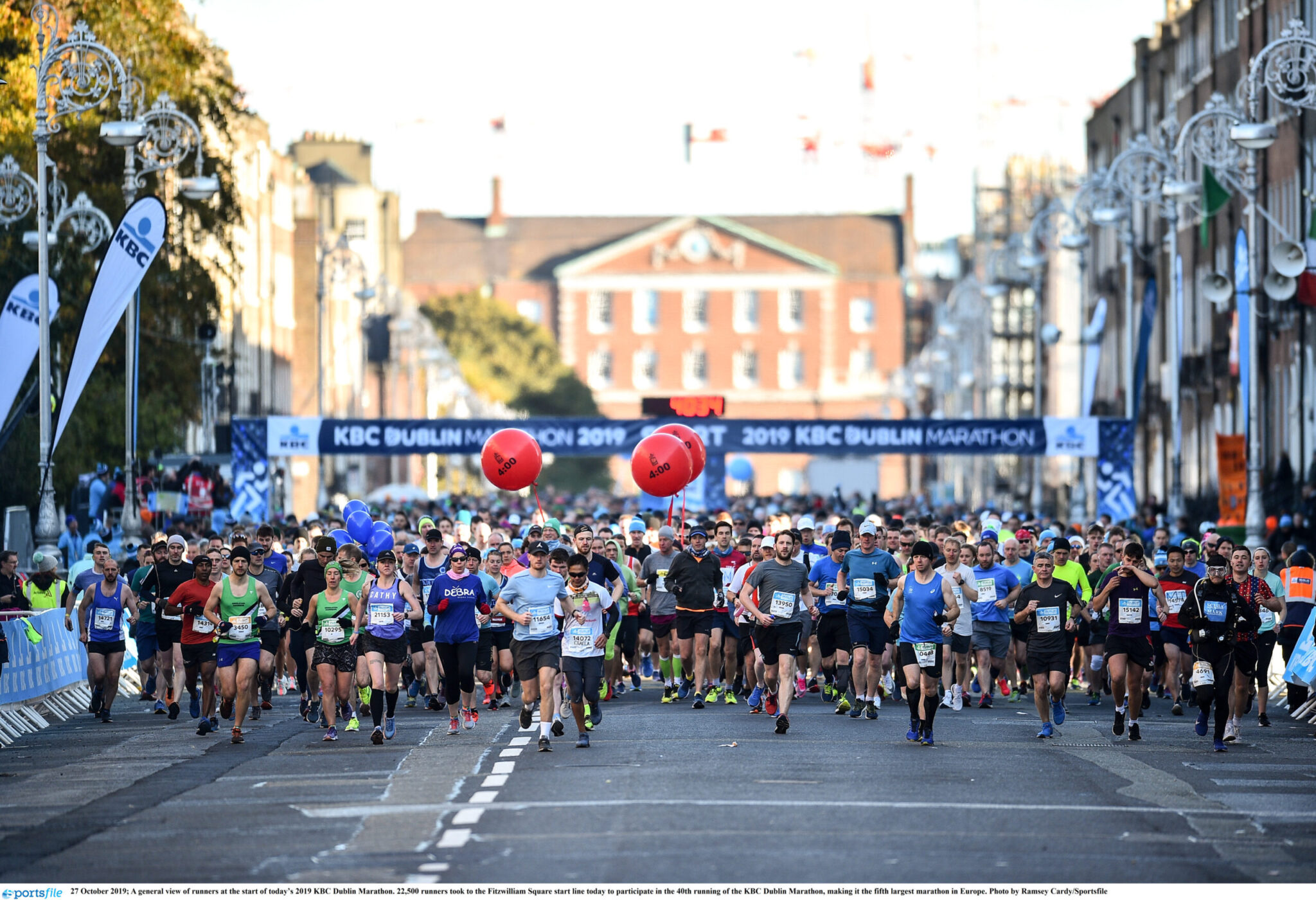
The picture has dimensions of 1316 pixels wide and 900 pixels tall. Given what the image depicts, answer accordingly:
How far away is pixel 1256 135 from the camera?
1072 inches

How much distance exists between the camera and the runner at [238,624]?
18.2m

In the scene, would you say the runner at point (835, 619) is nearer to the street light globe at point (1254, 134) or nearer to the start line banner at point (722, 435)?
the street light globe at point (1254, 134)

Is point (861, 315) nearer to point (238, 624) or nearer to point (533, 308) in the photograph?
point (533, 308)

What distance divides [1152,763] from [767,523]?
9.47 m

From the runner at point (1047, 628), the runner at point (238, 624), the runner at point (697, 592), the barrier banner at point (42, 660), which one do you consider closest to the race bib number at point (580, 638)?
the runner at point (238, 624)

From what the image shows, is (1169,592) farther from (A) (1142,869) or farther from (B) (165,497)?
(B) (165,497)

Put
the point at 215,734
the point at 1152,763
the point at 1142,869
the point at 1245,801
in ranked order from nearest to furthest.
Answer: the point at 1142,869
the point at 1245,801
the point at 1152,763
the point at 215,734

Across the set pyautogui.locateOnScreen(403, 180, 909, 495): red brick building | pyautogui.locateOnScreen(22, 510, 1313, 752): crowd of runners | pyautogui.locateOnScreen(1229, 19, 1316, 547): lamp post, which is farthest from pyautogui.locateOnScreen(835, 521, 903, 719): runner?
pyautogui.locateOnScreen(403, 180, 909, 495): red brick building

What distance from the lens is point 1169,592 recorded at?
20.3 m

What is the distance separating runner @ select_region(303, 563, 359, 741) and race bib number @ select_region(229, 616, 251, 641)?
50 cm

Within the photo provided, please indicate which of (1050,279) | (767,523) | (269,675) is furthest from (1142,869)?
(1050,279)

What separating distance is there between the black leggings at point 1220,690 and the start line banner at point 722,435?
2503 cm

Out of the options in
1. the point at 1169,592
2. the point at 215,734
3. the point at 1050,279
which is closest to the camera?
the point at 215,734

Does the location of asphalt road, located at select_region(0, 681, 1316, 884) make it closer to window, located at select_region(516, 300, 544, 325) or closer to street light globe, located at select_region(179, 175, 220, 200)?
street light globe, located at select_region(179, 175, 220, 200)
